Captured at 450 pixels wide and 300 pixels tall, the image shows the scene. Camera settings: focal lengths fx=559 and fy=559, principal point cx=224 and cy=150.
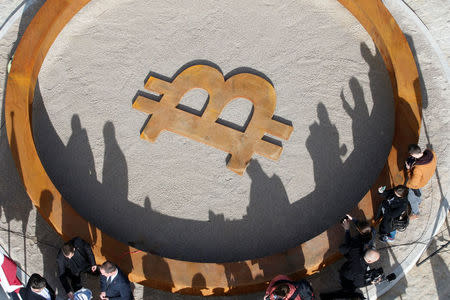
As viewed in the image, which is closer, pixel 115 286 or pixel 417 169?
pixel 115 286

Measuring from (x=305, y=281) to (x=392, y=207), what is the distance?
2288 mm

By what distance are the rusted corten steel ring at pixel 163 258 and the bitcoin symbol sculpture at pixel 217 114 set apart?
242cm

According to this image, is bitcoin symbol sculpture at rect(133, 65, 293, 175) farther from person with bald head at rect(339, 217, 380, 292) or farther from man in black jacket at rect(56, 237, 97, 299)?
man in black jacket at rect(56, 237, 97, 299)

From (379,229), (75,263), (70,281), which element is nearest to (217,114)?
(379,229)

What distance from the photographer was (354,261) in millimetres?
10859

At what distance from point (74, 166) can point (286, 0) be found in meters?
6.97

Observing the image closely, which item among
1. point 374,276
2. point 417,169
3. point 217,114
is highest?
point 217,114

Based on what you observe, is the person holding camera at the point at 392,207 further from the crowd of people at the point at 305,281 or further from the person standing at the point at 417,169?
the person standing at the point at 417,169

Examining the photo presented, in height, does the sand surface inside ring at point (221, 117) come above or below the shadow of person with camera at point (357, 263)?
above

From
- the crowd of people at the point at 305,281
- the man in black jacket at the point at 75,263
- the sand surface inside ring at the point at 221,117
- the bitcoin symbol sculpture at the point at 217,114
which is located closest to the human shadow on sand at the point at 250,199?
the sand surface inside ring at the point at 221,117

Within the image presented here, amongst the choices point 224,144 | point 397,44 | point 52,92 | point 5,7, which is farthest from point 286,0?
point 5,7

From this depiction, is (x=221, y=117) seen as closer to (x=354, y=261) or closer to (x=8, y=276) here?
(x=354, y=261)

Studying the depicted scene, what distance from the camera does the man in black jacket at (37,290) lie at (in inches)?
407

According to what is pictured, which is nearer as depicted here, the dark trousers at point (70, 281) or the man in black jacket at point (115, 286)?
the man in black jacket at point (115, 286)
